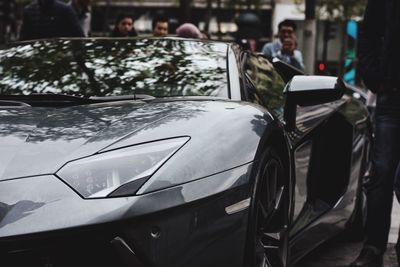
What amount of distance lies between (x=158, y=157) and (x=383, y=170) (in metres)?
2.04

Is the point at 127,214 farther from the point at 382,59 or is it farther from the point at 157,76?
the point at 382,59

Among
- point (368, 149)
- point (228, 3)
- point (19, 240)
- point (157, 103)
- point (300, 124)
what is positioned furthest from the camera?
point (228, 3)

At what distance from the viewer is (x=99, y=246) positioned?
269 centimetres

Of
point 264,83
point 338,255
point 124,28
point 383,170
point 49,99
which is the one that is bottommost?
point 338,255

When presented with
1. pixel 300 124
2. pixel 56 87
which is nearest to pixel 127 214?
pixel 56 87

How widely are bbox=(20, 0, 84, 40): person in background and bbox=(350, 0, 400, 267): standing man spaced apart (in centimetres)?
434

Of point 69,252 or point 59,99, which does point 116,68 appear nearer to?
point 59,99

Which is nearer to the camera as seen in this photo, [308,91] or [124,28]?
[308,91]

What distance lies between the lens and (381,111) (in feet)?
15.3

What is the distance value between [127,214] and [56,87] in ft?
4.64

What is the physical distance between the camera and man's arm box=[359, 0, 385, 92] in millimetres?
4668

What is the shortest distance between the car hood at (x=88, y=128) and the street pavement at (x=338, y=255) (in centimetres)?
161

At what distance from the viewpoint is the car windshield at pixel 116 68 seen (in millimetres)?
3896

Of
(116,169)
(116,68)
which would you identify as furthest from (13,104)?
(116,169)
